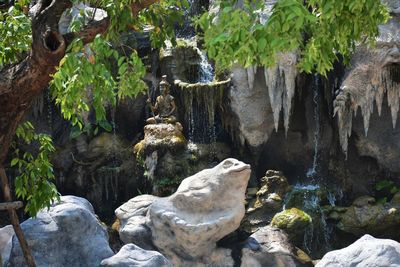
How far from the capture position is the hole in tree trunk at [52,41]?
6.70m

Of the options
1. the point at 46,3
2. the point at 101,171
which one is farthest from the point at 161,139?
the point at 46,3

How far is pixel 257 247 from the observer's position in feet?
48.8

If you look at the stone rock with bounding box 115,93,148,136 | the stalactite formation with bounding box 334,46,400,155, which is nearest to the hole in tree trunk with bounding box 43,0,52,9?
the stalactite formation with bounding box 334,46,400,155

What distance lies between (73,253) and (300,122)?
12122 mm

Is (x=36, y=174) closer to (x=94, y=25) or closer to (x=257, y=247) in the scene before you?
(x=94, y=25)

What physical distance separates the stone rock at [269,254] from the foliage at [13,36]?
7883 millimetres

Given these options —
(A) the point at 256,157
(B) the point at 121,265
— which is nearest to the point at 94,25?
(B) the point at 121,265

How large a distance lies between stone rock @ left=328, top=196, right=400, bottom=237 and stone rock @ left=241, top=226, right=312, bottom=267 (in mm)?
3449

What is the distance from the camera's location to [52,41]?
22.2ft

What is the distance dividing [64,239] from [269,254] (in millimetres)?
5585

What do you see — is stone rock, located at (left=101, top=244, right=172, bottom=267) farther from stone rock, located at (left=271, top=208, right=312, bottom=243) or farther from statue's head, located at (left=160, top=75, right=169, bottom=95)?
statue's head, located at (left=160, top=75, right=169, bottom=95)

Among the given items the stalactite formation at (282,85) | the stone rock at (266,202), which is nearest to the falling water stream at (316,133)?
the stalactite formation at (282,85)

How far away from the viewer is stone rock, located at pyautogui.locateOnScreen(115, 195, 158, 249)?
1465cm

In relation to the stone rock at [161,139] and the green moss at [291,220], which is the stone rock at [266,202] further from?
the stone rock at [161,139]
